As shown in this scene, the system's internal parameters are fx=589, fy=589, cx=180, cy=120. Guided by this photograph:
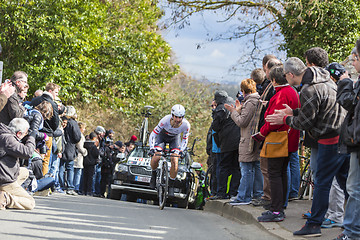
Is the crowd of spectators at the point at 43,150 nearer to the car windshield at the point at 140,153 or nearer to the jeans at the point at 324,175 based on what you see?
the car windshield at the point at 140,153

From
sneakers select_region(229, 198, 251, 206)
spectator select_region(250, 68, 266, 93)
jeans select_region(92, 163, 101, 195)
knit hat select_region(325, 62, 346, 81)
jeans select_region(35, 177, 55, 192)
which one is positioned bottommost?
jeans select_region(92, 163, 101, 195)

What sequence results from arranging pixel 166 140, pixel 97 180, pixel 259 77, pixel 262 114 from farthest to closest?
pixel 97 180 → pixel 166 140 → pixel 259 77 → pixel 262 114

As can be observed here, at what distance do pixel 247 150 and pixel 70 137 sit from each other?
276 inches

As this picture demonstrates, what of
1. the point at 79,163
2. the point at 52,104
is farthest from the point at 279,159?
the point at 79,163

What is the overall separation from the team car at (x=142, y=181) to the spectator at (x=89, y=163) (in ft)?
6.76

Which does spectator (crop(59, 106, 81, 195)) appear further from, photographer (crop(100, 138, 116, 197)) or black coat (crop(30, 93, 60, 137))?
photographer (crop(100, 138, 116, 197))

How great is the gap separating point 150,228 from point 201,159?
122ft

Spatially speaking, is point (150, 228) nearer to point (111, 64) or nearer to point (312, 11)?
point (312, 11)

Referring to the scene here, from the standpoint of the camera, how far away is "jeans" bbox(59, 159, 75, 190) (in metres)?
15.8

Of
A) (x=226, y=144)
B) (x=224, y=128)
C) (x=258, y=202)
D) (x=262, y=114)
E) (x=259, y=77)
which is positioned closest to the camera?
(x=262, y=114)

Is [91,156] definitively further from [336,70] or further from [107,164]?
[336,70]

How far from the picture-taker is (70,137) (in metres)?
15.7

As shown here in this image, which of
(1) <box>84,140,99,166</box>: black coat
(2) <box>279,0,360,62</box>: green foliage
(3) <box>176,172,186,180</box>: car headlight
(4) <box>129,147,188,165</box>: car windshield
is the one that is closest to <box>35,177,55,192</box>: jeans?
(3) <box>176,172,186,180</box>: car headlight

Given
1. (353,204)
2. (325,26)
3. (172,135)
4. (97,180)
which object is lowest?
(97,180)
